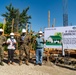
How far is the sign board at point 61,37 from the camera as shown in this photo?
1172 cm

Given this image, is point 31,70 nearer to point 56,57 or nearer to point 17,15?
point 56,57

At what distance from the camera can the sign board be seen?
11721 mm

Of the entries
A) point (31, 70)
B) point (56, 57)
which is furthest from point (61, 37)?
point (31, 70)

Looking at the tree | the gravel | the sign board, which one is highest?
the tree

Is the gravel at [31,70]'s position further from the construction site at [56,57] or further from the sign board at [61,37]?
the sign board at [61,37]

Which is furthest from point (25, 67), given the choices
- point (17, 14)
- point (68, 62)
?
point (17, 14)

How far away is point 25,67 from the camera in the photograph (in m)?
10.8

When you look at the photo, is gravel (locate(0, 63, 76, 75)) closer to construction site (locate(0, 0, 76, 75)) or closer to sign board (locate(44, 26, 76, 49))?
construction site (locate(0, 0, 76, 75))

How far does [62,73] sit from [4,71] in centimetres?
255

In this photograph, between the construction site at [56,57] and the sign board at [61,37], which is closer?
the construction site at [56,57]

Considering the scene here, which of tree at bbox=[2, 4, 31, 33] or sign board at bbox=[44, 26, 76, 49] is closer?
sign board at bbox=[44, 26, 76, 49]

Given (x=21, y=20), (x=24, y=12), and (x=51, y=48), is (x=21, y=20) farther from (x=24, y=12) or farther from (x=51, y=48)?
(x=51, y=48)

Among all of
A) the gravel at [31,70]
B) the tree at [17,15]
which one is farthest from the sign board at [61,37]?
A: the tree at [17,15]

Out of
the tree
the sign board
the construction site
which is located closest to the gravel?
the construction site
